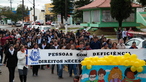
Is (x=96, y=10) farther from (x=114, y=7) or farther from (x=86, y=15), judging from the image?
(x=114, y=7)

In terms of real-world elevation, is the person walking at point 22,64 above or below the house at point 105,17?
below

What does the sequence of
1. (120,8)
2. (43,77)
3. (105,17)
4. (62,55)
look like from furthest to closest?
(105,17), (120,8), (43,77), (62,55)

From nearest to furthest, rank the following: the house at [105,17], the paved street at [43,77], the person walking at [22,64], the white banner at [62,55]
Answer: the person walking at [22,64], the white banner at [62,55], the paved street at [43,77], the house at [105,17]

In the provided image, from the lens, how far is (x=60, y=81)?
12.0 m

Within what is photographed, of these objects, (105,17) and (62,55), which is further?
(105,17)

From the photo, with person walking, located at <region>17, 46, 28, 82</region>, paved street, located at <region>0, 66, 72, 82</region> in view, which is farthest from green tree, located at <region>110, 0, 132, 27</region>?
person walking, located at <region>17, 46, 28, 82</region>

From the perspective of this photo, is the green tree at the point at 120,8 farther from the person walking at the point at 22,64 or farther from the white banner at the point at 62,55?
the person walking at the point at 22,64

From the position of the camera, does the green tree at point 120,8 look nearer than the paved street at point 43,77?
No

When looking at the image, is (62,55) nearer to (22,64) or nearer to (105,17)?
(22,64)

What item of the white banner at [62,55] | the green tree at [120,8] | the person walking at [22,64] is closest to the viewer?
the person walking at [22,64]

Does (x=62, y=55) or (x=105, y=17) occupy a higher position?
(x=105, y=17)

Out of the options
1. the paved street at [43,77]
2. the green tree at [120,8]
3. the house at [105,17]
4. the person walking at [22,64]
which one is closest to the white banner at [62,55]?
the person walking at [22,64]

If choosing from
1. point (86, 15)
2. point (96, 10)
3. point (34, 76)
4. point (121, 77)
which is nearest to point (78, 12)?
point (86, 15)

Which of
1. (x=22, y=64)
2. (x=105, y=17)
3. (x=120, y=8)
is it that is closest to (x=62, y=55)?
(x=22, y=64)
